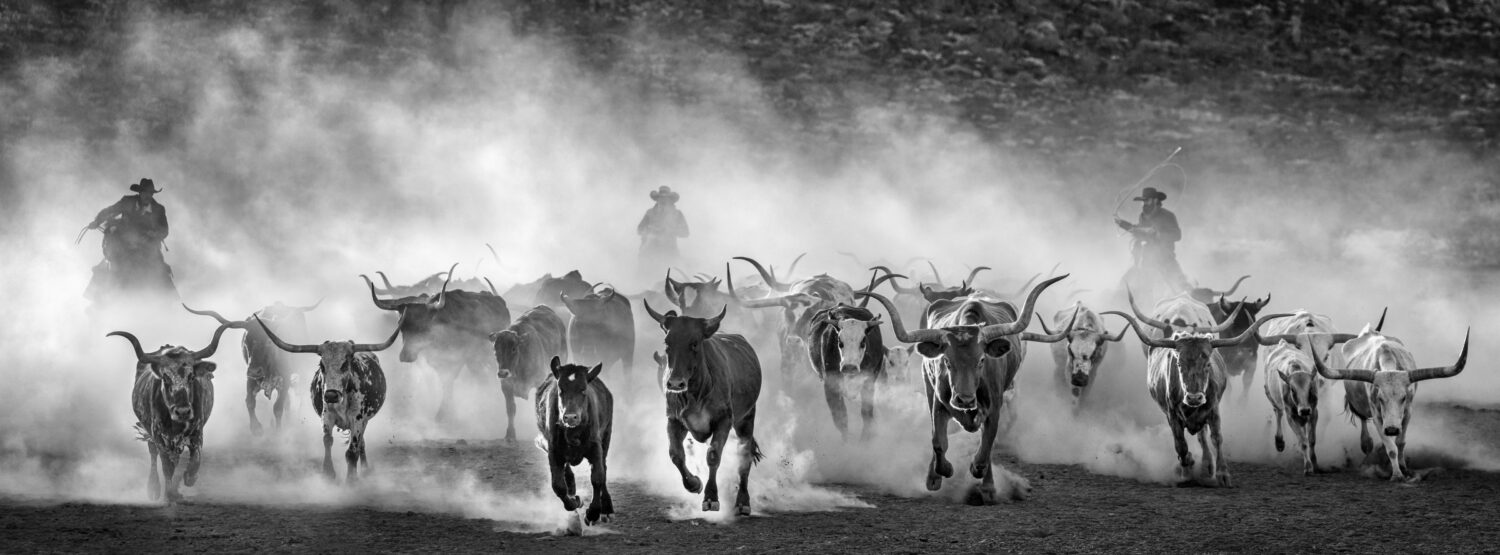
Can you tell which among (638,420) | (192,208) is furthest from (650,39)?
(638,420)

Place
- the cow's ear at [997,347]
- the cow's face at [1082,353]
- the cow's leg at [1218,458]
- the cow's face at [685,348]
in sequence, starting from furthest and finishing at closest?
the cow's face at [1082,353]
the cow's leg at [1218,458]
the cow's ear at [997,347]
the cow's face at [685,348]

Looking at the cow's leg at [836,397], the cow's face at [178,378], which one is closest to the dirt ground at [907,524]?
the cow's face at [178,378]

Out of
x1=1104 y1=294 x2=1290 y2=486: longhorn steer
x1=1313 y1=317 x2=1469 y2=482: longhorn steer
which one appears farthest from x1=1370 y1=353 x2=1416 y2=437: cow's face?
x1=1104 y1=294 x2=1290 y2=486: longhorn steer

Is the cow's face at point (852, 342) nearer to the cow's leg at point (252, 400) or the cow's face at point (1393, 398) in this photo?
the cow's face at point (1393, 398)

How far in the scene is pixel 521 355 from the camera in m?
16.5

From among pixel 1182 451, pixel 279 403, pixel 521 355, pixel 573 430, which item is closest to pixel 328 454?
pixel 521 355

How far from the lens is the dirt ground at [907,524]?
10.6 m

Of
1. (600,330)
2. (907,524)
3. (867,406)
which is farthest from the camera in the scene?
(600,330)

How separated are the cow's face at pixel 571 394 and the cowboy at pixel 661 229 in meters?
15.3

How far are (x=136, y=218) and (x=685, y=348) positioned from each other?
11.6 meters

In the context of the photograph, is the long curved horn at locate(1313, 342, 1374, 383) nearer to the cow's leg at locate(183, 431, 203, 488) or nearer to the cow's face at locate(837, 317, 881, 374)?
the cow's face at locate(837, 317, 881, 374)

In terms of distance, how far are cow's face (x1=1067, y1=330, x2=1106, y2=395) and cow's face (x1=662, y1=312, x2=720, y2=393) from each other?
5.93 meters

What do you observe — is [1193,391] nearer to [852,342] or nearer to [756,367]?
[852,342]

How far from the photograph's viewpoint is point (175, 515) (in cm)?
1171
